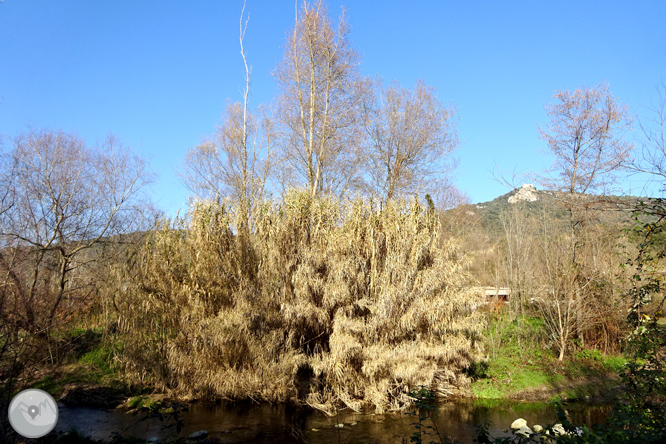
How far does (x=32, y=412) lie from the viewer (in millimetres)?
5324

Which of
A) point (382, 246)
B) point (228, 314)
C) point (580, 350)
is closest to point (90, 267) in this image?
point (228, 314)

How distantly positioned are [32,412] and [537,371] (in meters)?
13.2

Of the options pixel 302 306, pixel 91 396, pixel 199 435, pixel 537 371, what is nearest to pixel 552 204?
pixel 537 371

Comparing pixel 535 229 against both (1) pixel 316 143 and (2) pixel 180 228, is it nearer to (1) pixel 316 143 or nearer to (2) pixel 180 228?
(1) pixel 316 143

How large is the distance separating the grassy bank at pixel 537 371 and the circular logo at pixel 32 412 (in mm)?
10688

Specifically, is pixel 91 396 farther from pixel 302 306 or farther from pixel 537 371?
pixel 537 371

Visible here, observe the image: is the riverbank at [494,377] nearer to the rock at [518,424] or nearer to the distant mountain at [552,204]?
the rock at [518,424]

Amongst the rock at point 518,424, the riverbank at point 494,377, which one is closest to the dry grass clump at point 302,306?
the riverbank at point 494,377

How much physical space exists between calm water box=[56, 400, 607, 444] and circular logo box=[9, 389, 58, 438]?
350 centimetres

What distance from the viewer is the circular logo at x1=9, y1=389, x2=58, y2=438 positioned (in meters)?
5.16

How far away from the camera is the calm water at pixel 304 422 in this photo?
901 centimetres

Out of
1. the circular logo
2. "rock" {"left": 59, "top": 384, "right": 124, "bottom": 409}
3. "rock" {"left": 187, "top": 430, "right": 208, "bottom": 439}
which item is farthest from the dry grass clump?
the circular logo

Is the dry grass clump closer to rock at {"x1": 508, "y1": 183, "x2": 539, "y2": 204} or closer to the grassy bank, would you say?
rock at {"x1": 508, "y1": 183, "x2": 539, "y2": 204}

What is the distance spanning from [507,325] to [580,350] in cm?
282
